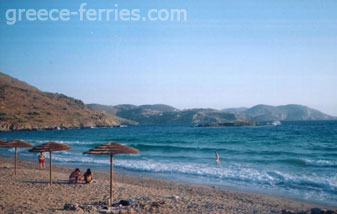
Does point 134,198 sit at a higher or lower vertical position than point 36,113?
lower

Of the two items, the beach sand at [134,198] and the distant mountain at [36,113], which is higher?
the distant mountain at [36,113]

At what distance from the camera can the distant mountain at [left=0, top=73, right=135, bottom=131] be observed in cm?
9044

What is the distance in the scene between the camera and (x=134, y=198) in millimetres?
11266

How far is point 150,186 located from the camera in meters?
14.9

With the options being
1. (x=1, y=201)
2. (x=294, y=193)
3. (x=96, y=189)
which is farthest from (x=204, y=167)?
(x=1, y=201)

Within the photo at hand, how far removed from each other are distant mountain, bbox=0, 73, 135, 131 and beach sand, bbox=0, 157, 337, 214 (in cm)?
8324

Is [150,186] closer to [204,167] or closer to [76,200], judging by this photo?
[76,200]

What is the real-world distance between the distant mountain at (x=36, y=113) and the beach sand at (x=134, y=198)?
83.2 m

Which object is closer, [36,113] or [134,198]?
[134,198]

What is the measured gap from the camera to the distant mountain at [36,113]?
90438 mm

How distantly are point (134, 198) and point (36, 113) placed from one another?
97219 mm

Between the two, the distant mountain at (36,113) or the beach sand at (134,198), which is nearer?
the beach sand at (134,198)

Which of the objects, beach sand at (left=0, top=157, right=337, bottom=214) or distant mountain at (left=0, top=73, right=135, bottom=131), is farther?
distant mountain at (left=0, top=73, right=135, bottom=131)

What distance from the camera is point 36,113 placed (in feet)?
323
